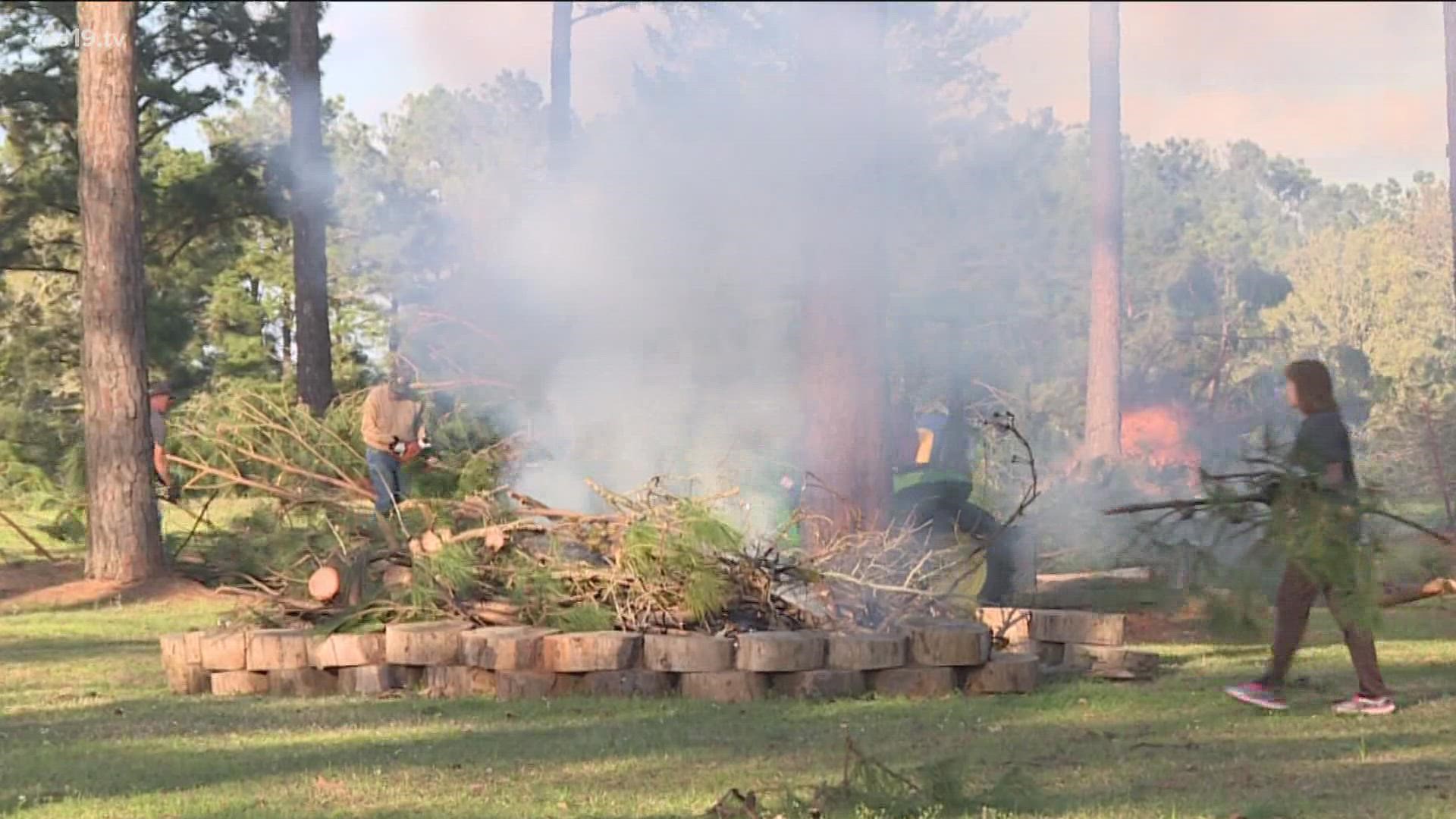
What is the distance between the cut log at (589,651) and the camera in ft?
28.6

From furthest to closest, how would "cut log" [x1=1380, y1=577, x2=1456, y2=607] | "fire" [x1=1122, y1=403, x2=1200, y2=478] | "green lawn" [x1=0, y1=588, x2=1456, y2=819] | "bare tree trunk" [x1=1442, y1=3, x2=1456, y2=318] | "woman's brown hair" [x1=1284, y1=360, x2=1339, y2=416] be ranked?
1. "fire" [x1=1122, y1=403, x2=1200, y2=478]
2. "bare tree trunk" [x1=1442, y1=3, x2=1456, y2=318]
3. "cut log" [x1=1380, y1=577, x2=1456, y2=607]
4. "woman's brown hair" [x1=1284, y1=360, x2=1339, y2=416]
5. "green lawn" [x1=0, y1=588, x2=1456, y2=819]

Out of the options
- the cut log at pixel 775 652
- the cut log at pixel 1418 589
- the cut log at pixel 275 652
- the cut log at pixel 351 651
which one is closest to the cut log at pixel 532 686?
the cut log at pixel 351 651

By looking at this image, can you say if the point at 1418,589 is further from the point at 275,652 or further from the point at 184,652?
the point at 184,652

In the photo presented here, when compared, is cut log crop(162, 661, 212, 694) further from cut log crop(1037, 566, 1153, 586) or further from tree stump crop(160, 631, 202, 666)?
cut log crop(1037, 566, 1153, 586)

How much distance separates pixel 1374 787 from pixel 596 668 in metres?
3.77

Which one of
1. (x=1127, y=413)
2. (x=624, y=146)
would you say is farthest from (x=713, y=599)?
(x=1127, y=413)

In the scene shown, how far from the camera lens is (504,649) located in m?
8.77

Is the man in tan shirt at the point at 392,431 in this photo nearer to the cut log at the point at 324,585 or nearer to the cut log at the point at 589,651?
the cut log at the point at 324,585

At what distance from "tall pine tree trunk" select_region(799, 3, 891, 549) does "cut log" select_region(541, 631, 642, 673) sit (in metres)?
1.50

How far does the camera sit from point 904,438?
12109mm

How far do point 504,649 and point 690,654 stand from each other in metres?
0.89

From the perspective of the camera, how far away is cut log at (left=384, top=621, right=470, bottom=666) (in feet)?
29.3

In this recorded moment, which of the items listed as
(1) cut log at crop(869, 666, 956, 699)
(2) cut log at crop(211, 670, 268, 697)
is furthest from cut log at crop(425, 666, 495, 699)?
(1) cut log at crop(869, 666, 956, 699)

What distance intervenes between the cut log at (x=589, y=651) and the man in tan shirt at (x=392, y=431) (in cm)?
316
